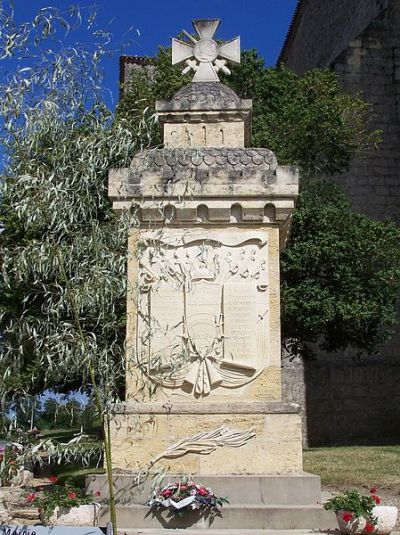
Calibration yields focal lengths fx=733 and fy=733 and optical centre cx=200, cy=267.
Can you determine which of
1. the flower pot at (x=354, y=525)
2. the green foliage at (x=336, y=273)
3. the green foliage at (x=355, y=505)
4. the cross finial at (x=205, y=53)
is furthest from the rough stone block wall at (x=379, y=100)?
the flower pot at (x=354, y=525)

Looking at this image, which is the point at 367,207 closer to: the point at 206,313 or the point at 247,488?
the point at 206,313

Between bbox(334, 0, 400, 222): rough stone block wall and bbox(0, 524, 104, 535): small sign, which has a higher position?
bbox(334, 0, 400, 222): rough stone block wall

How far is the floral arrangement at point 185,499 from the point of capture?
6.00m

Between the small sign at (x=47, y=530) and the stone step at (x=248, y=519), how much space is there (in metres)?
0.53

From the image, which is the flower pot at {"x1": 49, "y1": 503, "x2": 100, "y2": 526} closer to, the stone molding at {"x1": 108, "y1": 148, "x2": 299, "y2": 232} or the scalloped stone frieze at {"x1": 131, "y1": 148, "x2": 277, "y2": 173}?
the stone molding at {"x1": 108, "y1": 148, "x2": 299, "y2": 232}

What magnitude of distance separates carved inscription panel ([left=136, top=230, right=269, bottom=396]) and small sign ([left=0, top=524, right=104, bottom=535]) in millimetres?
1687

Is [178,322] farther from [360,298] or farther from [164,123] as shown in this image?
[360,298]

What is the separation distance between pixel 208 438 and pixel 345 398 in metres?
14.6

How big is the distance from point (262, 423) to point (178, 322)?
4.07ft

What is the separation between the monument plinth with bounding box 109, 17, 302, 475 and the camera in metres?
6.73

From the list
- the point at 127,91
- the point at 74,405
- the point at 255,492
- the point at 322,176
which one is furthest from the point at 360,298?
the point at 74,405

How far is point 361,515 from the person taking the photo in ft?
19.3

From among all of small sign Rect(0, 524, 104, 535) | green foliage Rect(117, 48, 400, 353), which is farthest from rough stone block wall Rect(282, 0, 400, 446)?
small sign Rect(0, 524, 104, 535)

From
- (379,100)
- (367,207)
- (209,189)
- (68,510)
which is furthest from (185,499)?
(379,100)
